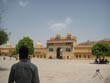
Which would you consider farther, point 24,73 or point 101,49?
point 101,49

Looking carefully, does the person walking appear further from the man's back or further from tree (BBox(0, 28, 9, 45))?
tree (BBox(0, 28, 9, 45))

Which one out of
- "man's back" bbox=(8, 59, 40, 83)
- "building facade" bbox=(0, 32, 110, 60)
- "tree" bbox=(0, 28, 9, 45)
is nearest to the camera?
"man's back" bbox=(8, 59, 40, 83)

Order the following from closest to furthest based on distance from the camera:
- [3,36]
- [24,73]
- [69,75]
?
[24,73]
[69,75]
[3,36]

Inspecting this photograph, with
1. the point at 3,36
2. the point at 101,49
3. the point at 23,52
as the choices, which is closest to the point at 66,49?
the point at 101,49

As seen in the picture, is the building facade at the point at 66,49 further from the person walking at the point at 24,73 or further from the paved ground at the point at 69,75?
the person walking at the point at 24,73

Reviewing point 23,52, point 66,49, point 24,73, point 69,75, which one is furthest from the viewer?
point 66,49

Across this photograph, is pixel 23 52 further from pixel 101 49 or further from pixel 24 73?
pixel 101 49

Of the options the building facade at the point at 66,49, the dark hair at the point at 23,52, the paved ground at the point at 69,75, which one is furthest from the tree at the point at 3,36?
the building facade at the point at 66,49

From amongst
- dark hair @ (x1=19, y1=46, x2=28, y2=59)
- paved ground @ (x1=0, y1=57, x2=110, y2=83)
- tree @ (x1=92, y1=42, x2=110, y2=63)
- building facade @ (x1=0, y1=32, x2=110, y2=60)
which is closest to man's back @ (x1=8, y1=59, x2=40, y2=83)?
dark hair @ (x1=19, y1=46, x2=28, y2=59)

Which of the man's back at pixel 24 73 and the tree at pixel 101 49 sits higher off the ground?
the tree at pixel 101 49

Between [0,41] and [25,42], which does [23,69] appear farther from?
[25,42]

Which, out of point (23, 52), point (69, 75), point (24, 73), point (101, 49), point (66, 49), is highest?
point (66, 49)

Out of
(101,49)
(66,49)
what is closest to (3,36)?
(101,49)

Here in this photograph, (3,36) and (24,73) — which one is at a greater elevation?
(3,36)
